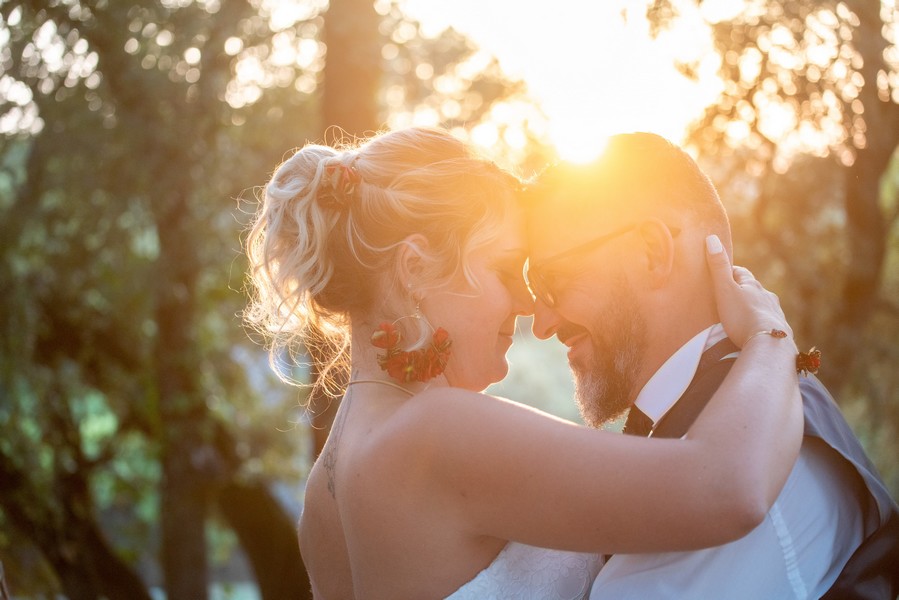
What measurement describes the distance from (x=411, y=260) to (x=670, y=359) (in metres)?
0.84

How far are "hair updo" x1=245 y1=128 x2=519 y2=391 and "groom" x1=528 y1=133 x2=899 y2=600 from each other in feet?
1.08

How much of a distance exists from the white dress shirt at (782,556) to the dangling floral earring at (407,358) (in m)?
0.73

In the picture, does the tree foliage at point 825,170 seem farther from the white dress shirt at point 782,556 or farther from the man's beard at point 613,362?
the white dress shirt at point 782,556

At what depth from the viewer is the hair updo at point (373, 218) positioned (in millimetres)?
2896

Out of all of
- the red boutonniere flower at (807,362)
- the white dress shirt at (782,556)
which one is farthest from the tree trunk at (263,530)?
the red boutonniere flower at (807,362)

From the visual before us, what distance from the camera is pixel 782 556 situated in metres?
2.52

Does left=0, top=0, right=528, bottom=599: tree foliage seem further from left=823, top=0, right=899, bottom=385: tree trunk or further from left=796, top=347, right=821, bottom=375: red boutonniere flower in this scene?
left=796, top=347, right=821, bottom=375: red boutonniere flower

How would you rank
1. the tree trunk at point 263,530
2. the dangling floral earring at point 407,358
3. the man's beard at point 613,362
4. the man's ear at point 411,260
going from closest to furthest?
the dangling floral earring at point 407,358 < the man's ear at point 411,260 < the man's beard at point 613,362 < the tree trunk at point 263,530

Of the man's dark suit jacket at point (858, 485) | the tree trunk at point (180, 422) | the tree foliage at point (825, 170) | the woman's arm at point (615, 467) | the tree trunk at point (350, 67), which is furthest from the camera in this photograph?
the tree trunk at point (180, 422)

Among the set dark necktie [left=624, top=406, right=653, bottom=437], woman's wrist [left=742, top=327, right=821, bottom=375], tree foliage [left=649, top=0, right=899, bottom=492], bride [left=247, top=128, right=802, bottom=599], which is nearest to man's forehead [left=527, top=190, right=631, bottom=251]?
bride [left=247, top=128, right=802, bottom=599]

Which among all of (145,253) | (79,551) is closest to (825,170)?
(145,253)

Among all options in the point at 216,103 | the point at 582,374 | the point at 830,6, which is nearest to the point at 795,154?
the point at 830,6

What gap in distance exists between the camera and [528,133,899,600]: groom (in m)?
2.51

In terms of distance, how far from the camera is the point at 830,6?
4.54 meters
